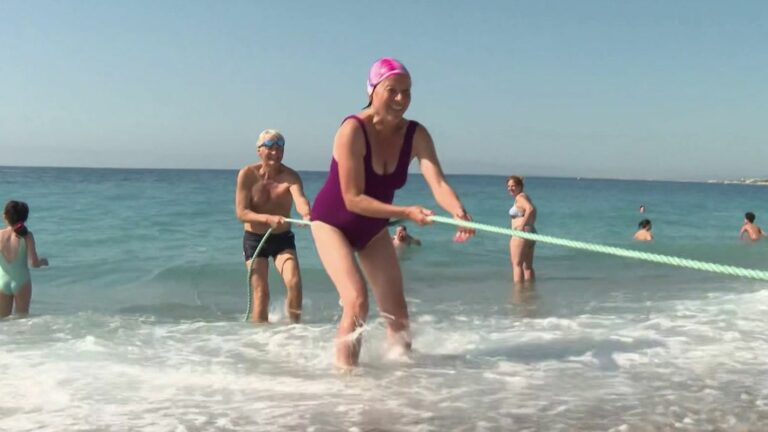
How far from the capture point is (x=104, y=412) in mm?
3883

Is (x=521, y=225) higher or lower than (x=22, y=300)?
higher

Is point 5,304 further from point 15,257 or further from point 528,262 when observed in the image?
point 528,262

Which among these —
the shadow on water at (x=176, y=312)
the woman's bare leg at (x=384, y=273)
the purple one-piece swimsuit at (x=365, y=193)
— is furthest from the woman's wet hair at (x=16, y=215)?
the woman's bare leg at (x=384, y=273)

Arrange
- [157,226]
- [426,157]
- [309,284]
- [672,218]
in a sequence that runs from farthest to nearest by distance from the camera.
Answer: [672,218] → [157,226] → [309,284] → [426,157]

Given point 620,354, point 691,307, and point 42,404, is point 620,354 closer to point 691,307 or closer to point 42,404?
point 691,307

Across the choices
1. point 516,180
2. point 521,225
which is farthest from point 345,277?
point 516,180

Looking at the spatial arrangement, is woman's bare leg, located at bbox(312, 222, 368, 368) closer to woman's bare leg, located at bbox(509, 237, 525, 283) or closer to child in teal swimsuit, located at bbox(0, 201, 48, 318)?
child in teal swimsuit, located at bbox(0, 201, 48, 318)

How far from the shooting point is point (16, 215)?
696 cm

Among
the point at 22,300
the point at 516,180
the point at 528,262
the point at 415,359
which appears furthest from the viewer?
the point at 528,262

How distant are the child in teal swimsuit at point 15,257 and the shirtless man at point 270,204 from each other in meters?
2.26

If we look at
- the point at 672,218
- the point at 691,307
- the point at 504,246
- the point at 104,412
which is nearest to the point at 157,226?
the point at 504,246

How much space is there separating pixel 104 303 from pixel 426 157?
19.8 feet

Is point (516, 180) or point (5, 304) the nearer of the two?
point (5, 304)

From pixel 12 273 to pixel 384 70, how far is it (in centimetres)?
496
